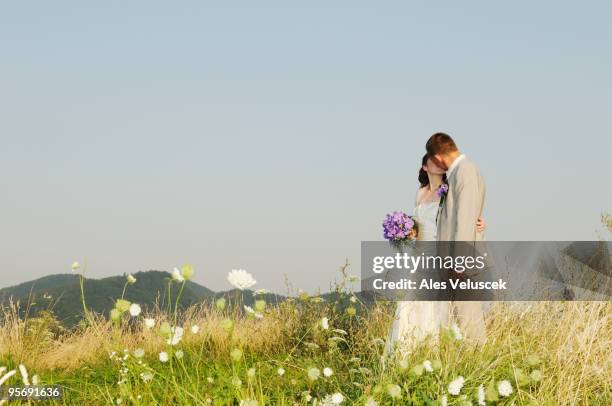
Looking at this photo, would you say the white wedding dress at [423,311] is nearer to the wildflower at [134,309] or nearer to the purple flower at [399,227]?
the purple flower at [399,227]

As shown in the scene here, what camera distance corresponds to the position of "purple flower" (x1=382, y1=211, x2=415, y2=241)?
695 cm

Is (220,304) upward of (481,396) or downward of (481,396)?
upward

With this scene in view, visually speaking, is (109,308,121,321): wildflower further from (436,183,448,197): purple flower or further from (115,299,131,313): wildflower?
(436,183,448,197): purple flower

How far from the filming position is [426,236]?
A: 6.96 meters

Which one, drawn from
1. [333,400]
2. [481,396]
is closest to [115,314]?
[333,400]

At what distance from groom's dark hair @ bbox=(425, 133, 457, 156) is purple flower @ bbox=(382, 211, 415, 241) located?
0.66 m

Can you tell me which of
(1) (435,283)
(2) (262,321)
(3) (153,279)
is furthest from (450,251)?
(3) (153,279)

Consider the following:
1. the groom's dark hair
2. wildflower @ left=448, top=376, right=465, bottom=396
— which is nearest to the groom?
the groom's dark hair

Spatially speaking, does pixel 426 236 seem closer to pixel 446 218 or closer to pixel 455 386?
pixel 446 218

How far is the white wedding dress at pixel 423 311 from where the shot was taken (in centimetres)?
662

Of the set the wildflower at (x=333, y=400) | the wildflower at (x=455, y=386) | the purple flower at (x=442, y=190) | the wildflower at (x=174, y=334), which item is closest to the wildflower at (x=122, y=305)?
the wildflower at (x=174, y=334)

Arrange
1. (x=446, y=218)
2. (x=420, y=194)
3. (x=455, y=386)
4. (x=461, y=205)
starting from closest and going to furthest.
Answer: (x=455, y=386) < (x=461, y=205) < (x=446, y=218) < (x=420, y=194)

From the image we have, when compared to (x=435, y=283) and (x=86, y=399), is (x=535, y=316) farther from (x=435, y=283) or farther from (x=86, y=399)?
(x=86, y=399)

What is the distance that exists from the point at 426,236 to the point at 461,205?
587 mm
